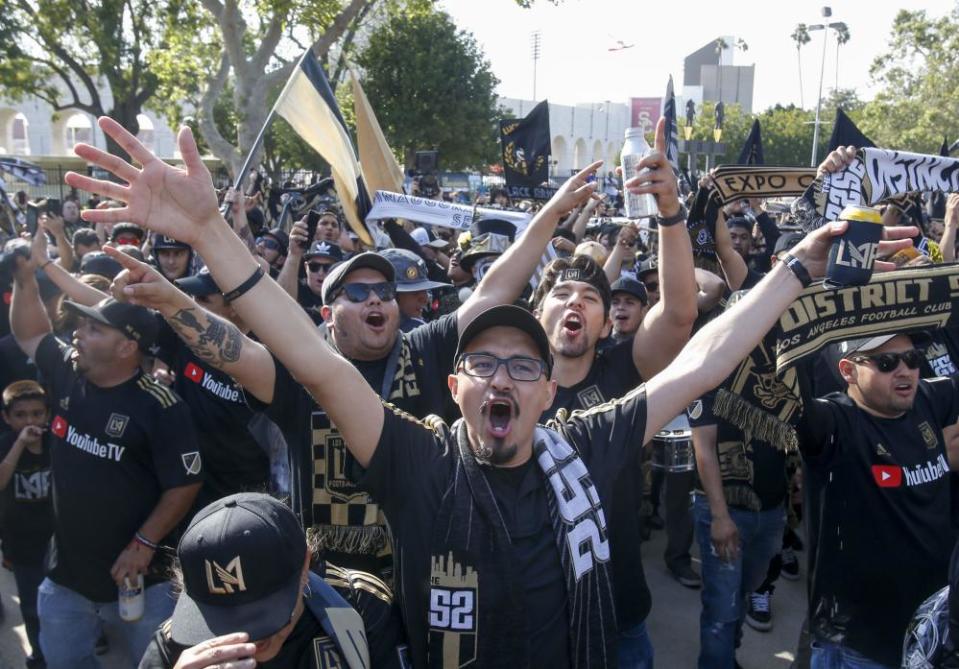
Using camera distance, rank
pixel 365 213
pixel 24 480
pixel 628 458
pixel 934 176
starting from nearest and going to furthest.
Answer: pixel 628 458 → pixel 934 176 → pixel 24 480 → pixel 365 213

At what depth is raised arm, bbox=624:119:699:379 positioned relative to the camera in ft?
9.12

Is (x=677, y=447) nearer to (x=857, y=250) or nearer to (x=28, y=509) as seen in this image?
(x=857, y=250)

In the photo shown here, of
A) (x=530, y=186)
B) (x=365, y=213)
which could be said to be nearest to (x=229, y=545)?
(x=365, y=213)

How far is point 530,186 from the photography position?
9469 millimetres

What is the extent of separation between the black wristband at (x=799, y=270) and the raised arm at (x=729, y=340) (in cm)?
1

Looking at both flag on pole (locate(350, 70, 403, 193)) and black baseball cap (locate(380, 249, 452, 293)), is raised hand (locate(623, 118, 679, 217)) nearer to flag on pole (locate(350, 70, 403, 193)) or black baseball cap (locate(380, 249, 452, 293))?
black baseball cap (locate(380, 249, 452, 293))

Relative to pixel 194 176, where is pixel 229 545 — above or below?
below

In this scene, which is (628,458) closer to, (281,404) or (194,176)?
(281,404)

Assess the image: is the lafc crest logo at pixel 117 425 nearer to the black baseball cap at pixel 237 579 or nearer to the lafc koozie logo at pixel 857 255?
the black baseball cap at pixel 237 579

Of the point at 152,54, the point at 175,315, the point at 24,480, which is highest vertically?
the point at 152,54

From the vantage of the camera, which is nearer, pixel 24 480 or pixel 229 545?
pixel 229 545

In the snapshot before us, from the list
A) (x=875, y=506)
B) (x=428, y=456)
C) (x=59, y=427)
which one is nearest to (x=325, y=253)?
(x=59, y=427)

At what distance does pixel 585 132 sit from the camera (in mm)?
81625

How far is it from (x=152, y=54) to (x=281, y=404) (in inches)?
808
